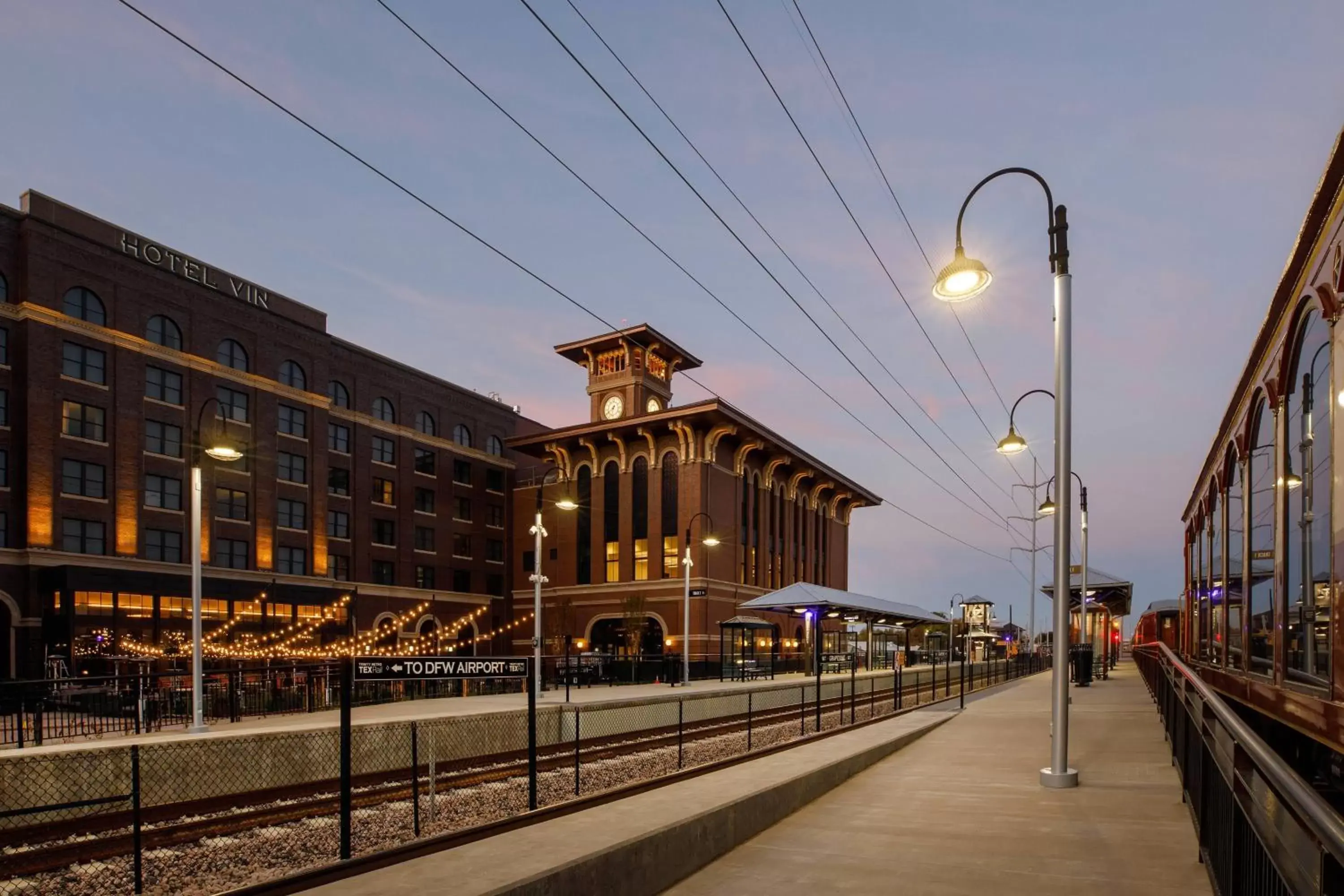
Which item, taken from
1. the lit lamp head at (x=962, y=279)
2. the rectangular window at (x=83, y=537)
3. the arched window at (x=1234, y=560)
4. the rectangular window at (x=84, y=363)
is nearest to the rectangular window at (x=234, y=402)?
the rectangular window at (x=84, y=363)

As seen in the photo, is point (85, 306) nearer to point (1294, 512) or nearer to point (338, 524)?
point (338, 524)

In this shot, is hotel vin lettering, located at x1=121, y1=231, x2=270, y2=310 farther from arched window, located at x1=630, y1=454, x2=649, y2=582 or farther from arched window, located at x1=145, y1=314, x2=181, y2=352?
arched window, located at x1=630, y1=454, x2=649, y2=582

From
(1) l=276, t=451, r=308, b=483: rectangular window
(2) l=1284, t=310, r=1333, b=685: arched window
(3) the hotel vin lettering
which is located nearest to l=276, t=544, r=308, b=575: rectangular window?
(1) l=276, t=451, r=308, b=483: rectangular window

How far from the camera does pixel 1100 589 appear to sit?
3400cm

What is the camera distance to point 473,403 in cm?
6575

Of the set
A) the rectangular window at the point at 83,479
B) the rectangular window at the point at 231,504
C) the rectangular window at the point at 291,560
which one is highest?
the rectangular window at the point at 83,479

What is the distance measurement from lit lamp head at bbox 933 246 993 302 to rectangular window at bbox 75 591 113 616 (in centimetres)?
3862

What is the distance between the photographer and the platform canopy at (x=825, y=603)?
2742 cm

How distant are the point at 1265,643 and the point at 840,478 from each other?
6011 centimetres

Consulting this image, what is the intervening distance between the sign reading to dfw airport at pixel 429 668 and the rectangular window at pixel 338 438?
48.9 m

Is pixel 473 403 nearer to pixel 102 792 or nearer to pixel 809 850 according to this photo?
pixel 102 792

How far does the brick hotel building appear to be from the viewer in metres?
38.3

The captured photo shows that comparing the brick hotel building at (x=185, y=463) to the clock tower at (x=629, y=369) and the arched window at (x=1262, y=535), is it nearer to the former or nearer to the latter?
the clock tower at (x=629, y=369)

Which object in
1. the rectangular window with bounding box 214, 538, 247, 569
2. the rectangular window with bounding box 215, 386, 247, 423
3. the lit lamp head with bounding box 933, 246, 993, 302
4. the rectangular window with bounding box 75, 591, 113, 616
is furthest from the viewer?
the rectangular window with bounding box 215, 386, 247, 423
